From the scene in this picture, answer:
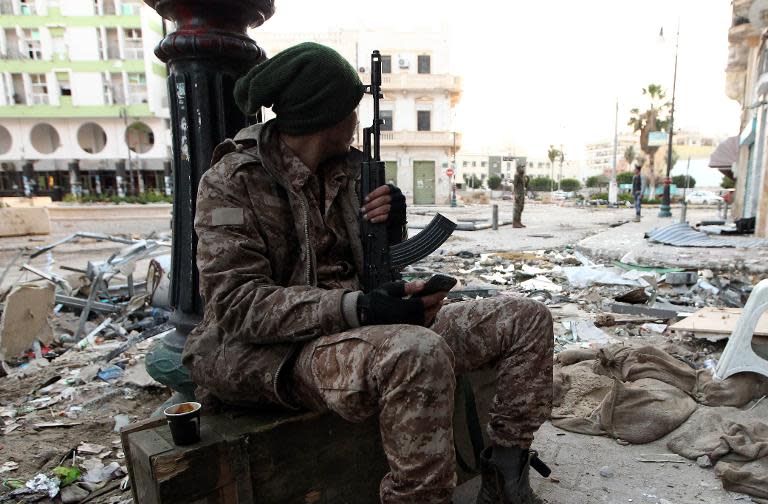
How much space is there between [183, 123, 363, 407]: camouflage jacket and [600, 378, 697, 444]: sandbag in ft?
6.31

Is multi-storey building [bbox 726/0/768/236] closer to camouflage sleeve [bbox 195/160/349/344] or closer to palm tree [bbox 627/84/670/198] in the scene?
camouflage sleeve [bbox 195/160/349/344]

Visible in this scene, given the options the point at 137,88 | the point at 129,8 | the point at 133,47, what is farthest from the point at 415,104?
A: the point at 129,8

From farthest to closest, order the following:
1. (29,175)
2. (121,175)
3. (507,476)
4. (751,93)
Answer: (121,175) → (29,175) → (751,93) → (507,476)

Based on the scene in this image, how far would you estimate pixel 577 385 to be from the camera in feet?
10.4

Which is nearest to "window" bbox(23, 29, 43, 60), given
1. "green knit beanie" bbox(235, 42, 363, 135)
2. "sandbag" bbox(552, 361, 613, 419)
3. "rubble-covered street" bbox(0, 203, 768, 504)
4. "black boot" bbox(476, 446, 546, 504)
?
"rubble-covered street" bbox(0, 203, 768, 504)

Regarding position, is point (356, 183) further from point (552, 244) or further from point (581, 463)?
point (552, 244)

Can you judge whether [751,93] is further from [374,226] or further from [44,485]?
[44,485]

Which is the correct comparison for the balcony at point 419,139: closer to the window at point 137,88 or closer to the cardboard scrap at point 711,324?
the window at point 137,88

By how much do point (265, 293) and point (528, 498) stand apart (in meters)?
1.25

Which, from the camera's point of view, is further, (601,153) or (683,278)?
(601,153)

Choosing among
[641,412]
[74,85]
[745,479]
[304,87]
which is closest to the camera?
[304,87]

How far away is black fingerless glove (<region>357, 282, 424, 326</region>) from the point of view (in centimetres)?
150

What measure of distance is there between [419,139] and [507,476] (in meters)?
34.5

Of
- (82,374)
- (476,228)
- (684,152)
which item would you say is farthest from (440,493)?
(684,152)
